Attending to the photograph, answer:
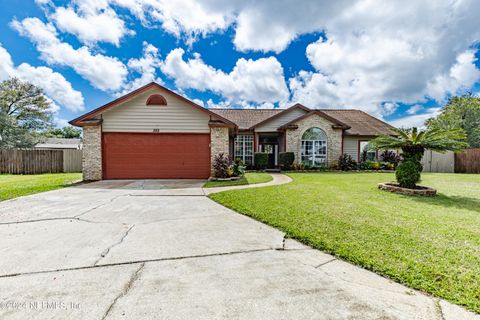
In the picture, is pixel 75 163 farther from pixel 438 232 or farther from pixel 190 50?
pixel 438 232

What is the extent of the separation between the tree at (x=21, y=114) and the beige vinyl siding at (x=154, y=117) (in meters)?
23.0

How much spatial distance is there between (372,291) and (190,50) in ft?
56.7

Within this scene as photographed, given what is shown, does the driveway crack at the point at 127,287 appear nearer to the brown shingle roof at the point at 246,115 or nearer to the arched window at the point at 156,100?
the arched window at the point at 156,100

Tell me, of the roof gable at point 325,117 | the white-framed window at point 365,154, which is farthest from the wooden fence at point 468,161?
the roof gable at point 325,117

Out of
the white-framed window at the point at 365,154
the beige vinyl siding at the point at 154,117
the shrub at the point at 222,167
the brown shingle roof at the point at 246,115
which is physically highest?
the brown shingle roof at the point at 246,115

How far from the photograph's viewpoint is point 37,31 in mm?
12211

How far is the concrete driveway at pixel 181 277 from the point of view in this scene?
6.42 ft

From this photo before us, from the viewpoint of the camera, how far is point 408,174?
26.2 feet

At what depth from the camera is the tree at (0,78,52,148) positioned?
2428cm

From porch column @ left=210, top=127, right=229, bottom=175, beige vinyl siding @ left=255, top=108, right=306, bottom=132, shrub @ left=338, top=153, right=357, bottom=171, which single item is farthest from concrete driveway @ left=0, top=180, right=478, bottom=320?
shrub @ left=338, top=153, right=357, bottom=171

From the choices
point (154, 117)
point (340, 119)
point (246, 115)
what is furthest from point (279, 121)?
point (154, 117)

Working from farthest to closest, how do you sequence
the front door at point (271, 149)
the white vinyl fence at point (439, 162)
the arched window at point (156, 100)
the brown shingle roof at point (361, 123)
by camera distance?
the front door at point (271, 149) < the brown shingle roof at point (361, 123) < the white vinyl fence at point (439, 162) < the arched window at point (156, 100)

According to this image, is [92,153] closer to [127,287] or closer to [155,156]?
[155,156]

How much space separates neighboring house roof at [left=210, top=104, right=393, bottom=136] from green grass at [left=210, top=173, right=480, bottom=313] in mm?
11270
